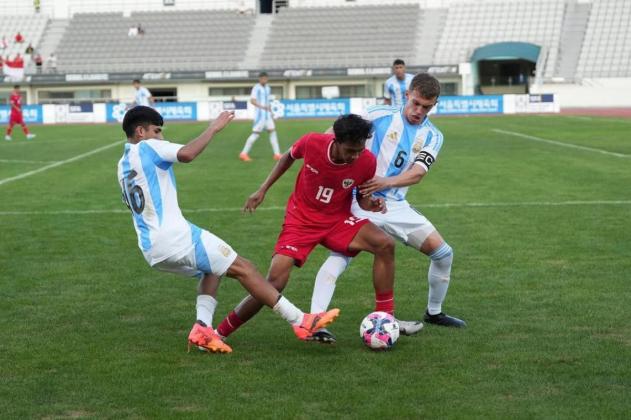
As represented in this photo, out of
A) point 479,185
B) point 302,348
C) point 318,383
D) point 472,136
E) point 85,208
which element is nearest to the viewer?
point 318,383

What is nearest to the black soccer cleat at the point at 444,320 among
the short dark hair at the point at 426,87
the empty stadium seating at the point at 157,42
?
the short dark hair at the point at 426,87

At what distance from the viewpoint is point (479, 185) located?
16.9 metres

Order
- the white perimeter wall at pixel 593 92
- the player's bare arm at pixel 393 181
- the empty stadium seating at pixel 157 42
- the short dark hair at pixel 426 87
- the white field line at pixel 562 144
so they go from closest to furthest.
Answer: the player's bare arm at pixel 393 181 → the short dark hair at pixel 426 87 → the white field line at pixel 562 144 → the white perimeter wall at pixel 593 92 → the empty stadium seating at pixel 157 42

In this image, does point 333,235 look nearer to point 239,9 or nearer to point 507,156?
point 507,156

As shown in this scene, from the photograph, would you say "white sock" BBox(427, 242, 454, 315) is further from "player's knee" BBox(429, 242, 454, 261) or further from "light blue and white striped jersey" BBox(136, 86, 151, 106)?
"light blue and white striped jersey" BBox(136, 86, 151, 106)

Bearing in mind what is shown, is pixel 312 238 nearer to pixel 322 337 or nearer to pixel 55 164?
pixel 322 337

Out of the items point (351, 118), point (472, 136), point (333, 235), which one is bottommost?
point (472, 136)

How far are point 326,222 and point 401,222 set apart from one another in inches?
24.2

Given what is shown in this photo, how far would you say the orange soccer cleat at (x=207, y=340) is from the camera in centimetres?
654

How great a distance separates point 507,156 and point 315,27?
136 ft

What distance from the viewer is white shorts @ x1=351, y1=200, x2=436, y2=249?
7168mm

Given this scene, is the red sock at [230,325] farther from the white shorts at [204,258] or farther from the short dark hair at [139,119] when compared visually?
the short dark hair at [139,119]

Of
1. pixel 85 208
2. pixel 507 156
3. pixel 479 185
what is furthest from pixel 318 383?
pixel 507 156

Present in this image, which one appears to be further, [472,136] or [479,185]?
[472,136]
